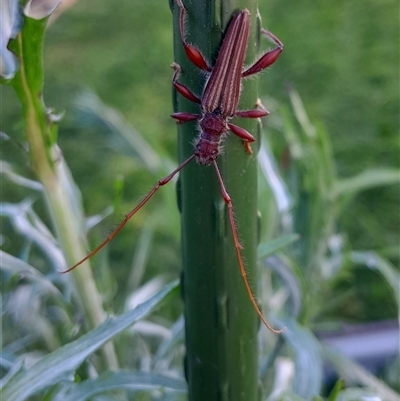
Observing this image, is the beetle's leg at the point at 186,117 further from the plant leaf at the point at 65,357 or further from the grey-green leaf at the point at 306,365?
the grey-green leaf at the point at 306,365

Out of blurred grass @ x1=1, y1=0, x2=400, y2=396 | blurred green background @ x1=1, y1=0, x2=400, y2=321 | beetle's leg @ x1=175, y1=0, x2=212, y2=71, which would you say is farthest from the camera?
blurred green background @ x1=1, y1=0, x2=400, y2=321

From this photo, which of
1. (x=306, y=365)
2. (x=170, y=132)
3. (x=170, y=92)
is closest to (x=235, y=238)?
(x=306, y=365)

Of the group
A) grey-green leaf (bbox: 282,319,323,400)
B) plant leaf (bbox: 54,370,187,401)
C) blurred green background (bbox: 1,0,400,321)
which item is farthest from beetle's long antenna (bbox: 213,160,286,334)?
blurred green background (bbox: 1,0,400,321)

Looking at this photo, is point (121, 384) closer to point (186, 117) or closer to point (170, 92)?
point (186, 117)

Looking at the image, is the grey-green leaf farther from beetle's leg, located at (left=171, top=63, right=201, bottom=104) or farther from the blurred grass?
beetle's leg, located at (left=171, top=63, right=201, bottom=104)

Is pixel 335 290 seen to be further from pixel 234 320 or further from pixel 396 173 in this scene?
pixel 234 320

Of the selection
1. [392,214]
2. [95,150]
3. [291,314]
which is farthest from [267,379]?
[95,150]
